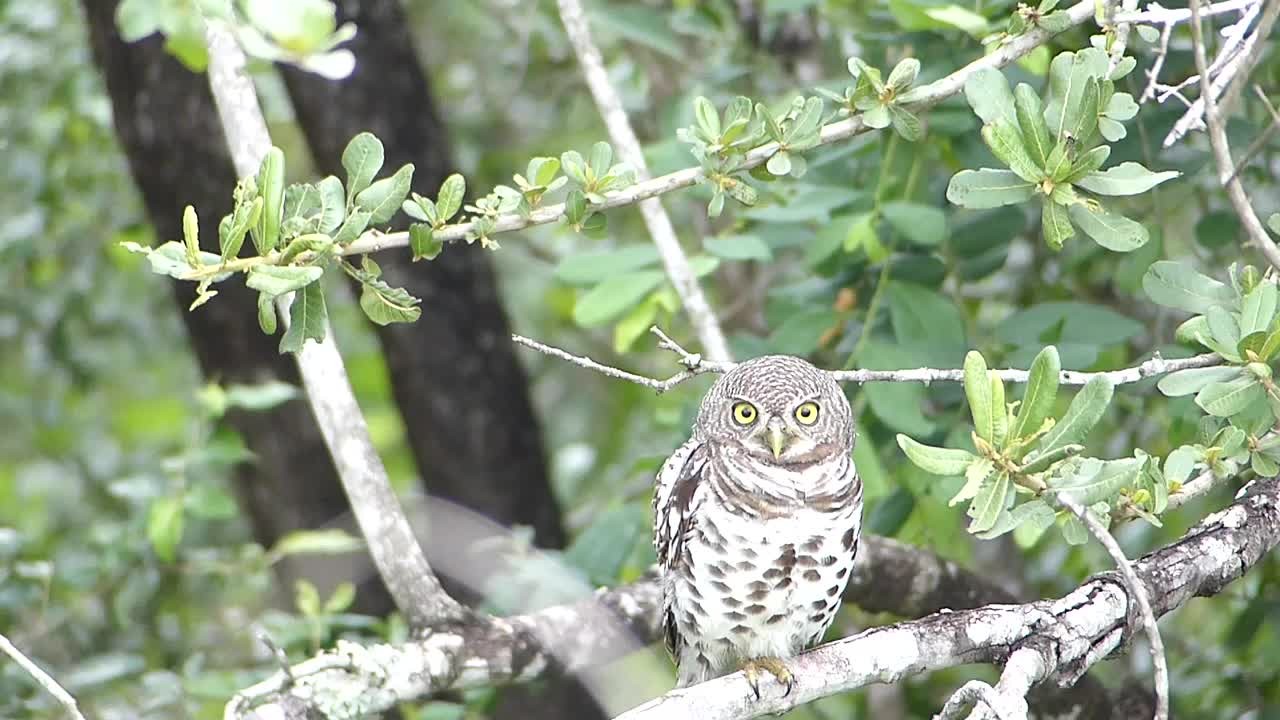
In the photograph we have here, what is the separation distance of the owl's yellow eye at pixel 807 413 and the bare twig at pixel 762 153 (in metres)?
0.67

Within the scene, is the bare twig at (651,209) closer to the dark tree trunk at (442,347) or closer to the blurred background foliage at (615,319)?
the blurred background foliage at (615,319)

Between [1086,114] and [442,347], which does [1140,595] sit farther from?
[442,347]

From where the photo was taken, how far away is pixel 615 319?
559 cm

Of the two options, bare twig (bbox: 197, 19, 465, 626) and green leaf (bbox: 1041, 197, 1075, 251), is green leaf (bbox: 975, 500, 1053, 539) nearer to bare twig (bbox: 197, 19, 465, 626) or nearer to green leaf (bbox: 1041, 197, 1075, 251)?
green leaf (bbox: 1041, 197, 1075, 251)

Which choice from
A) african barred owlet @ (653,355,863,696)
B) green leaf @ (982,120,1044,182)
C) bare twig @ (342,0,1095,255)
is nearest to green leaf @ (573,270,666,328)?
african barred owlet @ (653,355,863,696)

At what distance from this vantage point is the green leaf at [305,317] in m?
2.71

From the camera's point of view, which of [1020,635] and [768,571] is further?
[768,571]

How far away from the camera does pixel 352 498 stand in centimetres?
362

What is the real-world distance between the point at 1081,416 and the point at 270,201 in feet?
4.81

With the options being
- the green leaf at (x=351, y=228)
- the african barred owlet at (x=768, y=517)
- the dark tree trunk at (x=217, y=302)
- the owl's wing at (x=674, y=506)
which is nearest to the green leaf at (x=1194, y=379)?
the african barred owlet at (x=768, y=517)

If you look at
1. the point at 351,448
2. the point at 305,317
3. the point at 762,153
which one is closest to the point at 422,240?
the point at 305,317

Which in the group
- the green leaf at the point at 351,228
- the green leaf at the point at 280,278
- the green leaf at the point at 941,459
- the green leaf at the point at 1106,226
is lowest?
the green leaf at the point at 941,459

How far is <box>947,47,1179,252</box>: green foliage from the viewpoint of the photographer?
2.72 m

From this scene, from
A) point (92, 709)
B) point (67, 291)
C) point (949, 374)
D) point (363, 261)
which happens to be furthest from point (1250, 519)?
point (67, 291)
